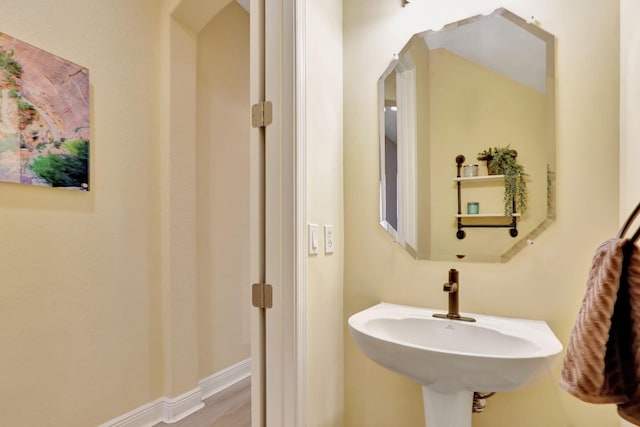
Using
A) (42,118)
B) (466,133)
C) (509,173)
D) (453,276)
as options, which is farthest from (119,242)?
(509,173)

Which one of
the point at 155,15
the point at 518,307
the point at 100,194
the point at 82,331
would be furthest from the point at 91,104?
the point at 518,307

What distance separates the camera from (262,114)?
53.9 inches

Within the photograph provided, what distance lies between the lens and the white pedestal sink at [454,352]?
3.23ft

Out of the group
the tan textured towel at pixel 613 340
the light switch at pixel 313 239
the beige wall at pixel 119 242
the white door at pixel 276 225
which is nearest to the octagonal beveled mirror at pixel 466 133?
the light switch at pixel 313 239

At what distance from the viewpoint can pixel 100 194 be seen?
194cm

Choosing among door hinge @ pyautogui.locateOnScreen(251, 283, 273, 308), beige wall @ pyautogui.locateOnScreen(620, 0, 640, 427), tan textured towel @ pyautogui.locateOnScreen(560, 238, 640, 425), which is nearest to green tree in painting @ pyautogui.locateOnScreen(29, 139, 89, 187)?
door hinge @ pyautogui.locateOnScreen(251, 283, 273, 308)

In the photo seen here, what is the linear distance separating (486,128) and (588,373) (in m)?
1.13

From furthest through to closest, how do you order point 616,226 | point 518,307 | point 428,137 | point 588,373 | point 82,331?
point 82,331 < point 428,137 < point 518,307 < point 616,226 < point 588,373

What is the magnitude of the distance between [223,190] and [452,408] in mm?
2114

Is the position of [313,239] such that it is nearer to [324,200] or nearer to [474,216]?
[324,200]

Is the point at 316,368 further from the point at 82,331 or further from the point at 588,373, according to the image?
the point at 82,331

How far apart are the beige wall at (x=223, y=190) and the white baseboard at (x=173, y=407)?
0.09 metres

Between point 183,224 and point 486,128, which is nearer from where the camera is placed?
point 486,128

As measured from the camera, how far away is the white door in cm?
131
